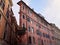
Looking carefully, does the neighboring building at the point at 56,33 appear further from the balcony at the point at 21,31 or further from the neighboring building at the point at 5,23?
the neighboring building at the point at 5,23

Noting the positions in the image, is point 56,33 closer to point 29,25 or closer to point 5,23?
point 29,25

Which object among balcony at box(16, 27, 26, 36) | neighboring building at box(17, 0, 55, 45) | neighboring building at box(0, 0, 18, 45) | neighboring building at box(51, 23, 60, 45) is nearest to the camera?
neighboring building at box(0, 0, 18, 45)

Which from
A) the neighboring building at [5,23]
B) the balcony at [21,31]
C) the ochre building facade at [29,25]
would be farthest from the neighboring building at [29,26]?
the neighboring building at [5,23]

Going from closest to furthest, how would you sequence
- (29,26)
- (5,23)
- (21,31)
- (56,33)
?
(5,23), (21,31), (29,26), (56,33)

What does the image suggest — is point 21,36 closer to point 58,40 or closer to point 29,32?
point 29,32

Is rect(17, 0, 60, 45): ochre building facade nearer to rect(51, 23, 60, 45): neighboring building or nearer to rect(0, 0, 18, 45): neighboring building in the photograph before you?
rect(0, 0, 18, 45): neighboring building

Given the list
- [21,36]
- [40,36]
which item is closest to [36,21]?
[40,36]

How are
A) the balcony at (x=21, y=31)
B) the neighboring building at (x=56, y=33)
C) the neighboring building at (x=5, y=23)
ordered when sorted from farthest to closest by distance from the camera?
the neighboring building at (x=56, y=33)
the balcony at (x=21, y=31)
the neighboring building at (x=5, y=23)

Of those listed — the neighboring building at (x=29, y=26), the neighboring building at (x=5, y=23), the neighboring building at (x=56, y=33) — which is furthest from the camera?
the neighboring building at (x=56, y=33)

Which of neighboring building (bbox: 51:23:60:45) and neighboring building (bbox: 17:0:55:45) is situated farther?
neighboring building (bbox: 51:23:60:45)

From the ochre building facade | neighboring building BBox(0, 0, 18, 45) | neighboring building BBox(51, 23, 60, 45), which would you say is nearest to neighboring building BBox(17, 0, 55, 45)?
the ochre building facade

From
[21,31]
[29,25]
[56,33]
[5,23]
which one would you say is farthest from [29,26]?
[56,33]

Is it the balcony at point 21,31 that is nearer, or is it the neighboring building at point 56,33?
the balcony at point 21,31

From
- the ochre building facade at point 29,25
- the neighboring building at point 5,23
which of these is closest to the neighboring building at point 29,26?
the ochre building facade at point 29,25
